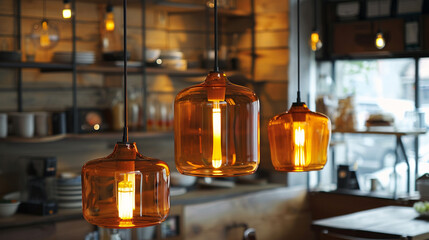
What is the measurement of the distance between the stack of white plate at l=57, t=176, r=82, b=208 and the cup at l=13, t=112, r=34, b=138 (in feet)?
1.31

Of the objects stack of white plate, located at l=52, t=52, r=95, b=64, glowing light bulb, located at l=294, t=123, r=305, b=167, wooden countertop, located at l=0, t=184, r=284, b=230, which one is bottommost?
wooden countertop, located at l=0, t=184, r=284, b=230

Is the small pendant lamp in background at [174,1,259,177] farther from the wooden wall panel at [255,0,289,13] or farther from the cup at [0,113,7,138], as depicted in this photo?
the wooden wall panel at [255,0,289,13]

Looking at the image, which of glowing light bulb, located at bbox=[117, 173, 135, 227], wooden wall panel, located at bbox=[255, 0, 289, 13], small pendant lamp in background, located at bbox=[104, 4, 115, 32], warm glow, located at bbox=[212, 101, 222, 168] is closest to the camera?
glowing light bulb, located at bbox=[117, 173, 135, 227]

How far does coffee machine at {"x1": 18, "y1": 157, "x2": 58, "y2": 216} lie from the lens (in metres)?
4.29

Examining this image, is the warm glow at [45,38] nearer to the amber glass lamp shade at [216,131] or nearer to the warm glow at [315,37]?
the warm glow at [315,37]

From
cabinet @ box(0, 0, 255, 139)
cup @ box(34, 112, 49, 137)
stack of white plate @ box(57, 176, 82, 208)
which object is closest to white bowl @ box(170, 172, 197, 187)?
cabinet @ box(0, 0, 255, 139)

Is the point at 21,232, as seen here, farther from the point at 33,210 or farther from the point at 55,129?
the point at 55,129

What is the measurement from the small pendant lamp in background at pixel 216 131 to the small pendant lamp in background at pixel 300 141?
1.34 feet

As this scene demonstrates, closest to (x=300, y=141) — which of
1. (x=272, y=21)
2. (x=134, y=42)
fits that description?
(x=134, y=42)

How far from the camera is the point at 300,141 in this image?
196 cm

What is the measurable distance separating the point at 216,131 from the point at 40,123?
3.15m

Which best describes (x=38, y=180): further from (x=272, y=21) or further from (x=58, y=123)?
(x=272, y=21)

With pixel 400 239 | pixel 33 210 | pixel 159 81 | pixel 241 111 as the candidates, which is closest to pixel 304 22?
pixel 159 81

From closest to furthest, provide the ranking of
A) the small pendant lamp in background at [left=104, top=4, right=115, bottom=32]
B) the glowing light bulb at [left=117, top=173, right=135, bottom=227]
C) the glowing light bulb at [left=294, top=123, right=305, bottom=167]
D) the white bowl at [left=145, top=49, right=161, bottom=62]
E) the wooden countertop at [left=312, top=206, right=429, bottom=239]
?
the glowing light bulb at [left=117, top=173, right=135, bottom=227]
the glowing light bulb at [left=294, top=123, right=305, bottom=167]
the wooden countertop at [left=312, top=206, right=429, bottom=239]
the small pendant lamp in background at [left=104, top=4, right=115, bottom=32]
the white bowl at [left=145, top=49, right=161, bottom=62]
